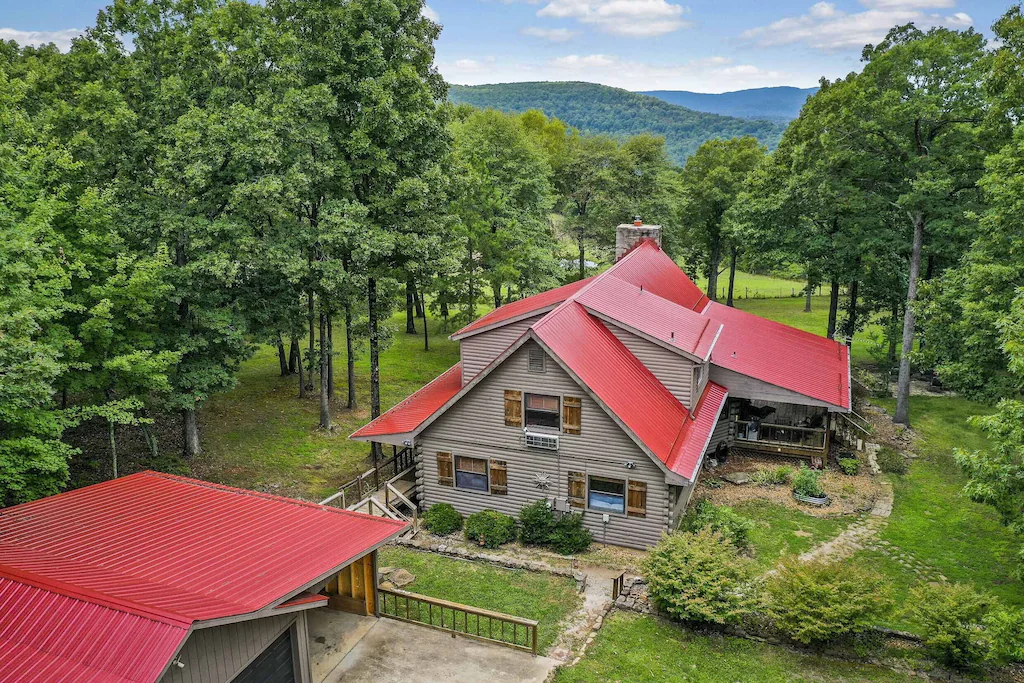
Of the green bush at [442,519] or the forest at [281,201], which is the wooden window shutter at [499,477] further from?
the forest at [281,201]

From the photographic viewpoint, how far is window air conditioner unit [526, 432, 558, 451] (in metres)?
20.1

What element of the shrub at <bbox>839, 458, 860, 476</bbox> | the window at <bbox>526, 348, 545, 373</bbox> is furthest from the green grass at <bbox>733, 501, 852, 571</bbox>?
the window at <bbox>526, 348, 545, 373</bbox>

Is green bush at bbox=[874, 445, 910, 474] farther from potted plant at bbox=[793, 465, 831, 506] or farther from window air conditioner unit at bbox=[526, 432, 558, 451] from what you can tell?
window air conditioner unit at bbox=[526, 432, 558, 451]

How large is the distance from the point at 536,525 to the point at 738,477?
8483 mm

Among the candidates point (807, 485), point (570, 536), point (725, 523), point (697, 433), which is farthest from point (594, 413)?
point (807, 485)

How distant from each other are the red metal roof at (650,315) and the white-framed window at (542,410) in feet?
13.0

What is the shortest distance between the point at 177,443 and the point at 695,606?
20618mm

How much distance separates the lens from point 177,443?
1048 inches

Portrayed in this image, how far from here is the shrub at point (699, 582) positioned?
50.5 ft

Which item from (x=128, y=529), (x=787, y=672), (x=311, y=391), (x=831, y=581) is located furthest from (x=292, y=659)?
(x=311, y=391)

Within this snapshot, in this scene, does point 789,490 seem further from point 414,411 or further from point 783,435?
point 414,411

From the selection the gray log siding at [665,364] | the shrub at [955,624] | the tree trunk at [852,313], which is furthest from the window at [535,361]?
the tree trunk at [852,313]

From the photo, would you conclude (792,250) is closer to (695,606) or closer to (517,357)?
(517,357)

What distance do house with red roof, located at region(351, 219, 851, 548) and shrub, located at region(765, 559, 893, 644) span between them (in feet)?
13.1
